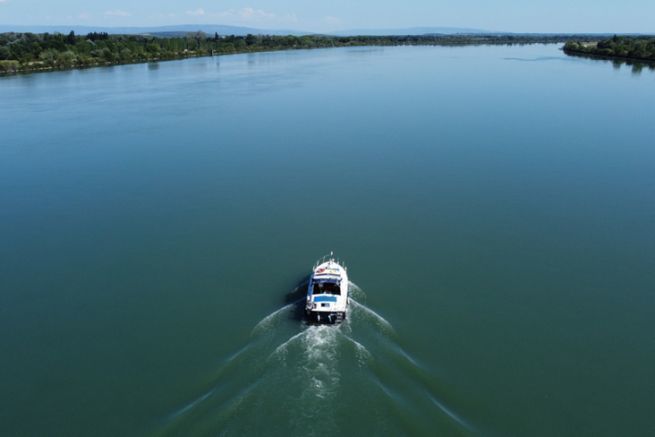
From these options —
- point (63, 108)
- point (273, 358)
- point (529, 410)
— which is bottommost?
point (529, 410)

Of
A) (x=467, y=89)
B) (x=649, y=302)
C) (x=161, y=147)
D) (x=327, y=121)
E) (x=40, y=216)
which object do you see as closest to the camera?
(x=649, y=302)

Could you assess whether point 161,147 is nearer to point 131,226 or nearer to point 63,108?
point 131,226

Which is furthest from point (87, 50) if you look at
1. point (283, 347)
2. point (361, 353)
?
point (361, 353)

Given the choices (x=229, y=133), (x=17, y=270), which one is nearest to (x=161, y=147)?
(x=229, y=133)

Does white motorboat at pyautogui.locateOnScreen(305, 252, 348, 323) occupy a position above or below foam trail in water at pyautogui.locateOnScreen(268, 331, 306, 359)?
above

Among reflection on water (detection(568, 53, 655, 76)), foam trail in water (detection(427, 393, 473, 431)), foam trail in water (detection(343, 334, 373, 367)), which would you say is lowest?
foam trail in water (detection(427, 393, 473, 431))

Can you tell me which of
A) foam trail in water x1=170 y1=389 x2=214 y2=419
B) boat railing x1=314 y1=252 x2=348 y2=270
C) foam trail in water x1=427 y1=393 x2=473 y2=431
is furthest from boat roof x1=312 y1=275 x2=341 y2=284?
foam trail in water x1=170 y1=389 x2=214 y2=419

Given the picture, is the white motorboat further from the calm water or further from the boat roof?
the calm water

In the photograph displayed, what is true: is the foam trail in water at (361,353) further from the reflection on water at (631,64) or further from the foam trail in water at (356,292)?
the reflection on water at (631,64)
